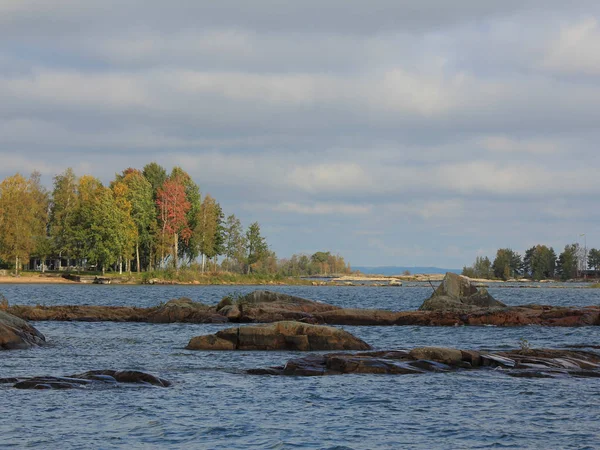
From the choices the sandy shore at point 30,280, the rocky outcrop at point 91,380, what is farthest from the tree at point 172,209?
the rocky outcrop at point 91,380

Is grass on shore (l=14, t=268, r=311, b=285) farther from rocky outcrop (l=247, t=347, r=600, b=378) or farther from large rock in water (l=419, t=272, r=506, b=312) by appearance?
rocky outcrop (l=247, t=347, r=600, b=378)

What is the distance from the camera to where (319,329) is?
34.8 meters

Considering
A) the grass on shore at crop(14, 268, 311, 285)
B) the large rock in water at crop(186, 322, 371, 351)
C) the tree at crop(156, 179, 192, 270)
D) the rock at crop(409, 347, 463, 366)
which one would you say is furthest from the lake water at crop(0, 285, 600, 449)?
the tree at crop(156, 179, 192, 270)

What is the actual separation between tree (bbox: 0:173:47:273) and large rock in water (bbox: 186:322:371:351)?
98995mm

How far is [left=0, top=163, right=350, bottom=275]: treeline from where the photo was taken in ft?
414

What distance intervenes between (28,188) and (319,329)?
111 meters

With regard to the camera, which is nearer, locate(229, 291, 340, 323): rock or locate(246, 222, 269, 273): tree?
locate(229, 291, 340, 323): rock

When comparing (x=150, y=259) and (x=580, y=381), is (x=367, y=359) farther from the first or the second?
(x=150, y=259)

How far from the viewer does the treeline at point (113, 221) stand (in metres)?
126

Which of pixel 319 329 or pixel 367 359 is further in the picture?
pixel 319 329

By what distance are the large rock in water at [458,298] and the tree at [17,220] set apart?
85937 mm

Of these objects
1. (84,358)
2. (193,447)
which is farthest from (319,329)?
(193,447)

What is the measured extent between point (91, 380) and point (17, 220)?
10842 cm

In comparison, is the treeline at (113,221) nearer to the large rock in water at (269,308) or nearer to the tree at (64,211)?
the tree at (64,211)
